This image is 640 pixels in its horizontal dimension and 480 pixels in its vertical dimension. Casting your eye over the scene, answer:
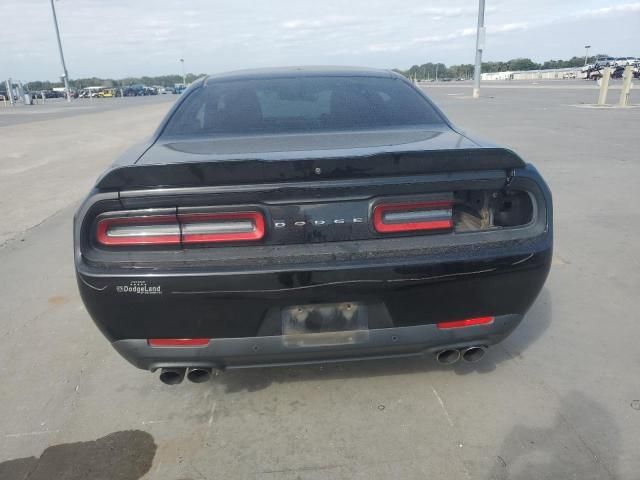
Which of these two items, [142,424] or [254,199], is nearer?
[254,199]

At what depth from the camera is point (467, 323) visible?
2189mm

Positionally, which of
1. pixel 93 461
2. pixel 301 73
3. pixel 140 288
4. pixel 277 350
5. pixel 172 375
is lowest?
pixel 93 461

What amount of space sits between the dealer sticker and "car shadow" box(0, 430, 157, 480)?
0.77m

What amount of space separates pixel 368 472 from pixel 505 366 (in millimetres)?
1121

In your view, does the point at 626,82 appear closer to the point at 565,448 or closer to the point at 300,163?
the point at 565,448

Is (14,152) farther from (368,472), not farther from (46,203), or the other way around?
(368,472)

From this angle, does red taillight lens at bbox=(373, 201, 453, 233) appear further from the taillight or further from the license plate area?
the taillight

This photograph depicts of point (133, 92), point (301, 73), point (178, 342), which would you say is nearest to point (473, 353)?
point (178, 342)

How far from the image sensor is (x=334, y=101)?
3.04 m

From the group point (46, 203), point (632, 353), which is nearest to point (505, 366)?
point (632, 353)

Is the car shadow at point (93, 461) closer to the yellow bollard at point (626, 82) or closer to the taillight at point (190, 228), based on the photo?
the taillight at point (190, 228)

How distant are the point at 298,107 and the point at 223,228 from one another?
129 cm

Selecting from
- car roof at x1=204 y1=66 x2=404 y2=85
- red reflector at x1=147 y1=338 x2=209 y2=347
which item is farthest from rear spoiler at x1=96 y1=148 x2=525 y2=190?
car roof at x1=204 y1=66 x2=404 y2=85

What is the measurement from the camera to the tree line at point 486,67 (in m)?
105
